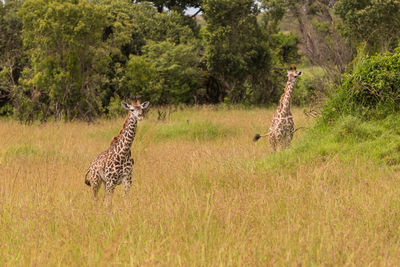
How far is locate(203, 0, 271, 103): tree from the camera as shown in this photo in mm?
22922

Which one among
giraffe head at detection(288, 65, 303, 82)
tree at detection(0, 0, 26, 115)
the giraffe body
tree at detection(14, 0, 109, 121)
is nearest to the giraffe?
the giraffe body

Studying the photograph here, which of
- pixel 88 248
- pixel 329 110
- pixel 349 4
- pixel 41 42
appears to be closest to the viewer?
pixel 88 248

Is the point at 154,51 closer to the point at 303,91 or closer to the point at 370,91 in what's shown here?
the point at 303,91

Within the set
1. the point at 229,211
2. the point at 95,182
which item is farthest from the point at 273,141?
the point at 229,211

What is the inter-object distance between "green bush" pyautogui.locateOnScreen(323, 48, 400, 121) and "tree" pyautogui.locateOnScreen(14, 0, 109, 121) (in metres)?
11.2

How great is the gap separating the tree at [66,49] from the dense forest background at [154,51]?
4 cm

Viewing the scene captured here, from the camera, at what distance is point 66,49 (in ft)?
60.1

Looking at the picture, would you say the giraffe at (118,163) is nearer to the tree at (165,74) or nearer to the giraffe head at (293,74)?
the giraffe head at (293,74)

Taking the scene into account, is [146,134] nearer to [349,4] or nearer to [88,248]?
[88,248]

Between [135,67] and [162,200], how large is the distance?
15.9 m

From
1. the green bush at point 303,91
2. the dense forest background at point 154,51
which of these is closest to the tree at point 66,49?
the dense forest background at point 154,51

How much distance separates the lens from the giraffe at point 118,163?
6.84 metres

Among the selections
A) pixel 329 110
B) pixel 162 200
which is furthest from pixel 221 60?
pixel 162 200

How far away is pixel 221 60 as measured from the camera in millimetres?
23031
